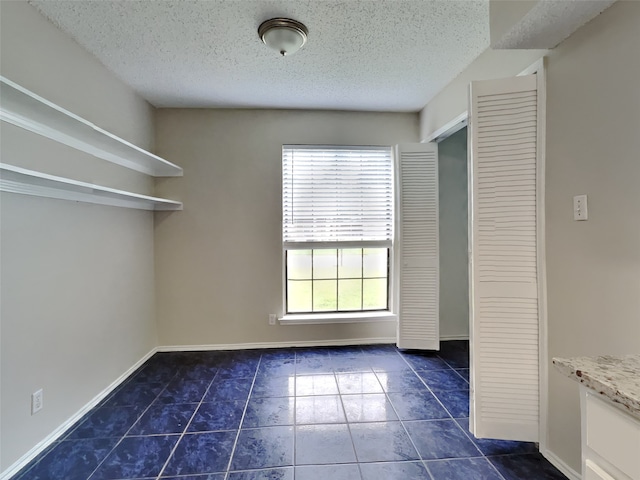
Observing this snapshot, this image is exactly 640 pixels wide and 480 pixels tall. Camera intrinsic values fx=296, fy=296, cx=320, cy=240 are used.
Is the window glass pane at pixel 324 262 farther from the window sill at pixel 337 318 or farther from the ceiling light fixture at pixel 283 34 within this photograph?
the ceiling light fixture at pixel 283 34

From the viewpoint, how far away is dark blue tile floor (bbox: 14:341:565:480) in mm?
1588

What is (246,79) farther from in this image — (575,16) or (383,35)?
(575,16)

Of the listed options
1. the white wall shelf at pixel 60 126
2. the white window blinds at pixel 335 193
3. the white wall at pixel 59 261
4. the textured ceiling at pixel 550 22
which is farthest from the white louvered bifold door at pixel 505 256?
the white wall at pixel 59 261

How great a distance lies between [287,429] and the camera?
1.91 m

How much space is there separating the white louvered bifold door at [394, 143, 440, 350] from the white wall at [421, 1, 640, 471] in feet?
4.31

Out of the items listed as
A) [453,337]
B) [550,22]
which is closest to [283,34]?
[550,22]

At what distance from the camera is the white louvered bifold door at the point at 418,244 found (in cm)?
301

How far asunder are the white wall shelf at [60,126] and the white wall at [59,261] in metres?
0.06

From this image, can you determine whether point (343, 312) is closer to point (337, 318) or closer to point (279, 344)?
point (337, 318)

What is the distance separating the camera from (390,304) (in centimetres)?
340

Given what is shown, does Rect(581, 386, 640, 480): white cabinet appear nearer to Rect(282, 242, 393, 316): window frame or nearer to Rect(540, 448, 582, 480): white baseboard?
Rect(540, 448, 582, 480): white baseboard

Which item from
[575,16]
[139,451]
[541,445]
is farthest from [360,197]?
[139,451]

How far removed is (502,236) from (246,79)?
228cm

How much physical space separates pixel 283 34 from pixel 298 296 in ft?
7.94
